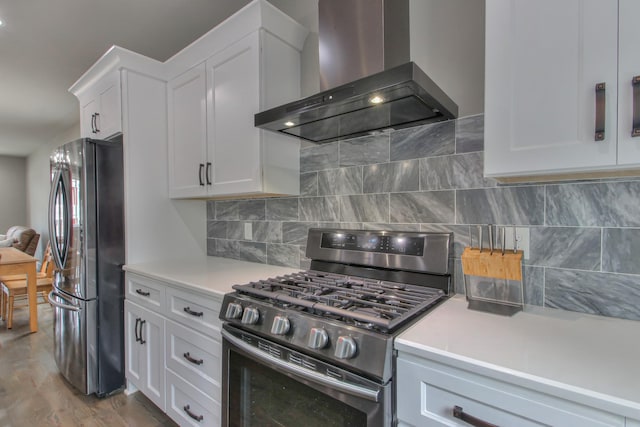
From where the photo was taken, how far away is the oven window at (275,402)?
0.99m

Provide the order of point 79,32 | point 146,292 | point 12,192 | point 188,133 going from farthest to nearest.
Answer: point 12,192 < point 79,32 < point 188,133 < point 146,292

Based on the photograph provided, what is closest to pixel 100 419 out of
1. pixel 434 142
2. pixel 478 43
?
pixel 434 142

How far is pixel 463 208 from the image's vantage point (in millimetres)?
1367

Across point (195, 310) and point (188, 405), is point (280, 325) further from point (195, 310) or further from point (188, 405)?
point (188, 405)

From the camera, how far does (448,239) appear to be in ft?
4.45

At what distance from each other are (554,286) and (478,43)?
A: 1.00 metres

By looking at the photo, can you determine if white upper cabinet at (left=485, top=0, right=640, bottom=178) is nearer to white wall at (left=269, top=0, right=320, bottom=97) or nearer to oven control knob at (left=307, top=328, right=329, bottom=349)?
oven control knob at (left=307, top=328, right=329, bottom=349)

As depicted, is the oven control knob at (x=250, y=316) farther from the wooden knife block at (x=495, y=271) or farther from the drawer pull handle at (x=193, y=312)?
the wooden knife block at (x=495, y=271)

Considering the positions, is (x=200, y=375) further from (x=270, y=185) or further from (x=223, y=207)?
(x=223, y=207)

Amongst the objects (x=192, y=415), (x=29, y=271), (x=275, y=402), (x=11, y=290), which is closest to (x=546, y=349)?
(x=275, y=402)

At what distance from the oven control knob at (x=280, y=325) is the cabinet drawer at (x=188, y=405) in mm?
670

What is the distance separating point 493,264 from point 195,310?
1.34 meters

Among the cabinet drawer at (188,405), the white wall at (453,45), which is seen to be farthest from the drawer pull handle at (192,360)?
the white wall at (453,45)

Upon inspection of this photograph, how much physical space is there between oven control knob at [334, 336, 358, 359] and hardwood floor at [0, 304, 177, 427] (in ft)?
5.20
